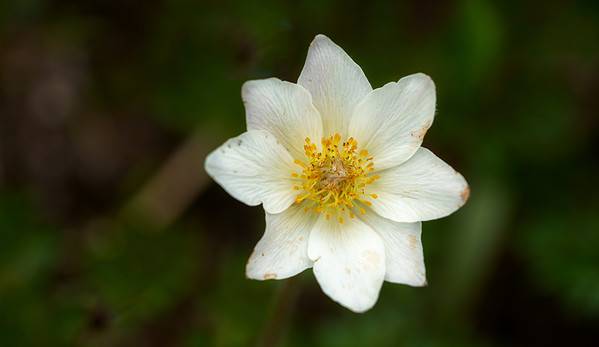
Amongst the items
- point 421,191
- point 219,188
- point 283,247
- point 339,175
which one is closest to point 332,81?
point 339,175

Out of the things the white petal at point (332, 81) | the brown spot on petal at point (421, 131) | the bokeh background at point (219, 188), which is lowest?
the bokeh background at point (219, 188)

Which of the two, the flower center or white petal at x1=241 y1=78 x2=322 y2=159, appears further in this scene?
the flower center

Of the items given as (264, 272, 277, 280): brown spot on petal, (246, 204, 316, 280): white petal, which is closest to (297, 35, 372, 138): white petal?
(246, 204, 316, 280): white petal

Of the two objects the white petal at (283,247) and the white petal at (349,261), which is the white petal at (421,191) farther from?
the white petal at (283,247)

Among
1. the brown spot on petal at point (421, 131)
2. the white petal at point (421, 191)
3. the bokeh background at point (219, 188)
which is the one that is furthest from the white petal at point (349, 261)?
the bokeh background at point (219, 188)

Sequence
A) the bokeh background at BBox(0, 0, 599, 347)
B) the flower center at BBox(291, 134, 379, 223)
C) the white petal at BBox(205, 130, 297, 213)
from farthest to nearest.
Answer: the bokeh background at BBox(0, 0, 599, 347) → the flower center at BBox(291, 134, 379, 223) → the white petal at BBox(205, 130, 297, 213)

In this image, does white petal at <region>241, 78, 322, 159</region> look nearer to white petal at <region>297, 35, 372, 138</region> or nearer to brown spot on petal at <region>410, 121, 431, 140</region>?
white petal at <region>297, 35, 372, 138</region>

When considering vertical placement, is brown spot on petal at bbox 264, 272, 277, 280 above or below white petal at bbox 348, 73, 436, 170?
below
